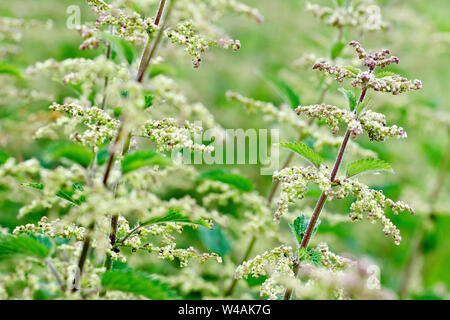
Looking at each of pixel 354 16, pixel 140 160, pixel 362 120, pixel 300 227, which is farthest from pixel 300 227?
pixel 354 16

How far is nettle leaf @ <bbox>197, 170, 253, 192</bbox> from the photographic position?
2403mm

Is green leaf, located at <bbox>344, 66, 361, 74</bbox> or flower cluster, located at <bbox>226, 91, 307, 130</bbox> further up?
green leaf, located at <bbox>344, 66, 361, 74</bbox>

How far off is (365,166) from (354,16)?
138 cm

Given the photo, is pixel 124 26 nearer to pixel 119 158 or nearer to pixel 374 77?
pixel 119 158

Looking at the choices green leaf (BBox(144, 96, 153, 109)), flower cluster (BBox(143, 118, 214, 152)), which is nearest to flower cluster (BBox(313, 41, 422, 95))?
flower cluster (BBox(143, 118, 214, 152))

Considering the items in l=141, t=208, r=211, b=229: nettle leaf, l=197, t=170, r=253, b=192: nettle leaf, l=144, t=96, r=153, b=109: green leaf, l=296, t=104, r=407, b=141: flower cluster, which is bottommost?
l=141, t=208, r=211, b=229: nettle leaf

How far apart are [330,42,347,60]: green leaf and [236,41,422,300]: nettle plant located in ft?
3.03

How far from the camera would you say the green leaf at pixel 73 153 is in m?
1.30

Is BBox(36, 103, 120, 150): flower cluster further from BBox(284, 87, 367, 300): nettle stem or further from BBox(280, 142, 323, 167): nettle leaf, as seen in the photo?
BBox(284, 87, 367, 300): nettle stem

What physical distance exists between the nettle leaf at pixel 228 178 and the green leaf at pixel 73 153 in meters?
1.00
